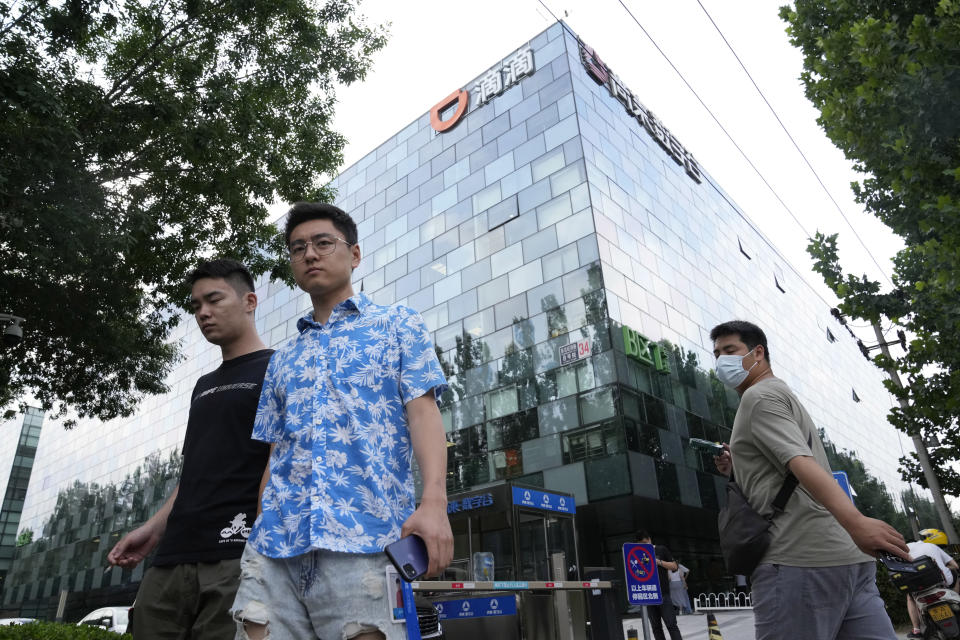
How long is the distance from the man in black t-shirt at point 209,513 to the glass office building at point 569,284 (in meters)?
15.4

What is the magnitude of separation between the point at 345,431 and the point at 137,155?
28.5 feet

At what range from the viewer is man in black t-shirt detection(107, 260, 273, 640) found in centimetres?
239

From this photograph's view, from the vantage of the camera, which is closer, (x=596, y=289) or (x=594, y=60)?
(x=596, y=289)

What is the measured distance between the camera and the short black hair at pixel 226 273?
2.96m

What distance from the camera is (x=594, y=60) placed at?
23984mm

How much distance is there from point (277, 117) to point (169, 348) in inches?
231

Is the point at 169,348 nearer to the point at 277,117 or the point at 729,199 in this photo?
the point at 277,117

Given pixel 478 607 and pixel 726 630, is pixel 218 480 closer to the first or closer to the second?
pixel 478 607

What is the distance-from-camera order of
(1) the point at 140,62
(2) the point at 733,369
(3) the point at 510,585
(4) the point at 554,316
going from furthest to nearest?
(4) the point at 554,316 → (1) the point at 140,62 → (3) the point at 510,585 → (2) the point at 733,369

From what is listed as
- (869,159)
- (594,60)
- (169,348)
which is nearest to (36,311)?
(169,348)

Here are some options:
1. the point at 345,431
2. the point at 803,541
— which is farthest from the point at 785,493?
the point at 345,431

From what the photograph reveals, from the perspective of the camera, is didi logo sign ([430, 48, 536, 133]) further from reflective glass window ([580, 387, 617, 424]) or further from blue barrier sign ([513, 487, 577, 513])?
blue barrier sign ([513, 487, 577, 513])

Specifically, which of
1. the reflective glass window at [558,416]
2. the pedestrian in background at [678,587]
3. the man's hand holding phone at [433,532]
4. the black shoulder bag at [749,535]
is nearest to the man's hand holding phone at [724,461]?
the black shoulder bag at [749,535]

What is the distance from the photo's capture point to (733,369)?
10.6 ft
